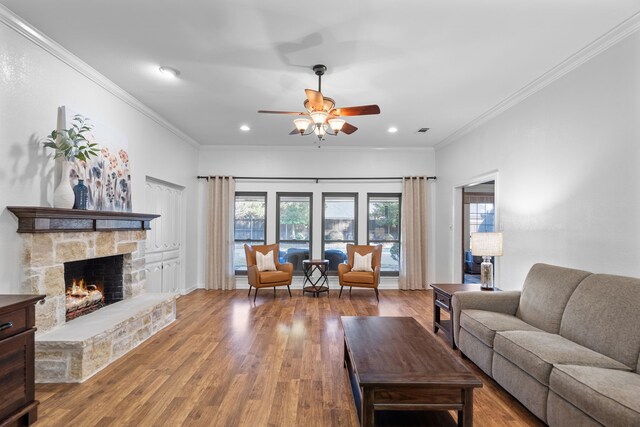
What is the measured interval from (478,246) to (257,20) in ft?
10.7

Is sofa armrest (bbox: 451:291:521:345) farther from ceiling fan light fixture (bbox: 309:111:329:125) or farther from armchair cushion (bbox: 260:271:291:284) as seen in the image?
armchair cushion (bbox: 260:271:291:284)

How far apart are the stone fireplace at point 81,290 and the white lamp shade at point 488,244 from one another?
3800 millimetres

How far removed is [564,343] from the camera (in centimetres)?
236

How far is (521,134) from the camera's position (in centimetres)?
390

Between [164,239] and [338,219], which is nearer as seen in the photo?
[164,239]

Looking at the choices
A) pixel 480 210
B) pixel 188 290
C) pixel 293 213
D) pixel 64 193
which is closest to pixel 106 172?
pixel 64 193

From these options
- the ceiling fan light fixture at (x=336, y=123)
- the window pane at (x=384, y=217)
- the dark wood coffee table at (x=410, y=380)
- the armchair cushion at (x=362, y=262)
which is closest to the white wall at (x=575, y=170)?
the dark wood coffee table at (x=410, y=380)

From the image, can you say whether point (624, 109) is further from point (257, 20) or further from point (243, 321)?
point (243, 321)

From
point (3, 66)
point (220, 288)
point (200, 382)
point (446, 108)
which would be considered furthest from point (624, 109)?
point (220, 288)

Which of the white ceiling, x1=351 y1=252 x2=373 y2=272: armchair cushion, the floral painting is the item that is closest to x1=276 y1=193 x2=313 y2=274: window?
x1=351 y1=252 x2=373 y2=272: armchair cushion

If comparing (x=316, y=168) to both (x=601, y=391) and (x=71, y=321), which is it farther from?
(x=601, y=391)

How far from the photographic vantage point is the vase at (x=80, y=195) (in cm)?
316

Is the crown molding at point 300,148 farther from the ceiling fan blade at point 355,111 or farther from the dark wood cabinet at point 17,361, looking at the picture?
the dark wood cabinet at point 17,361

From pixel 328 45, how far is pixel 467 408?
2853 mm
